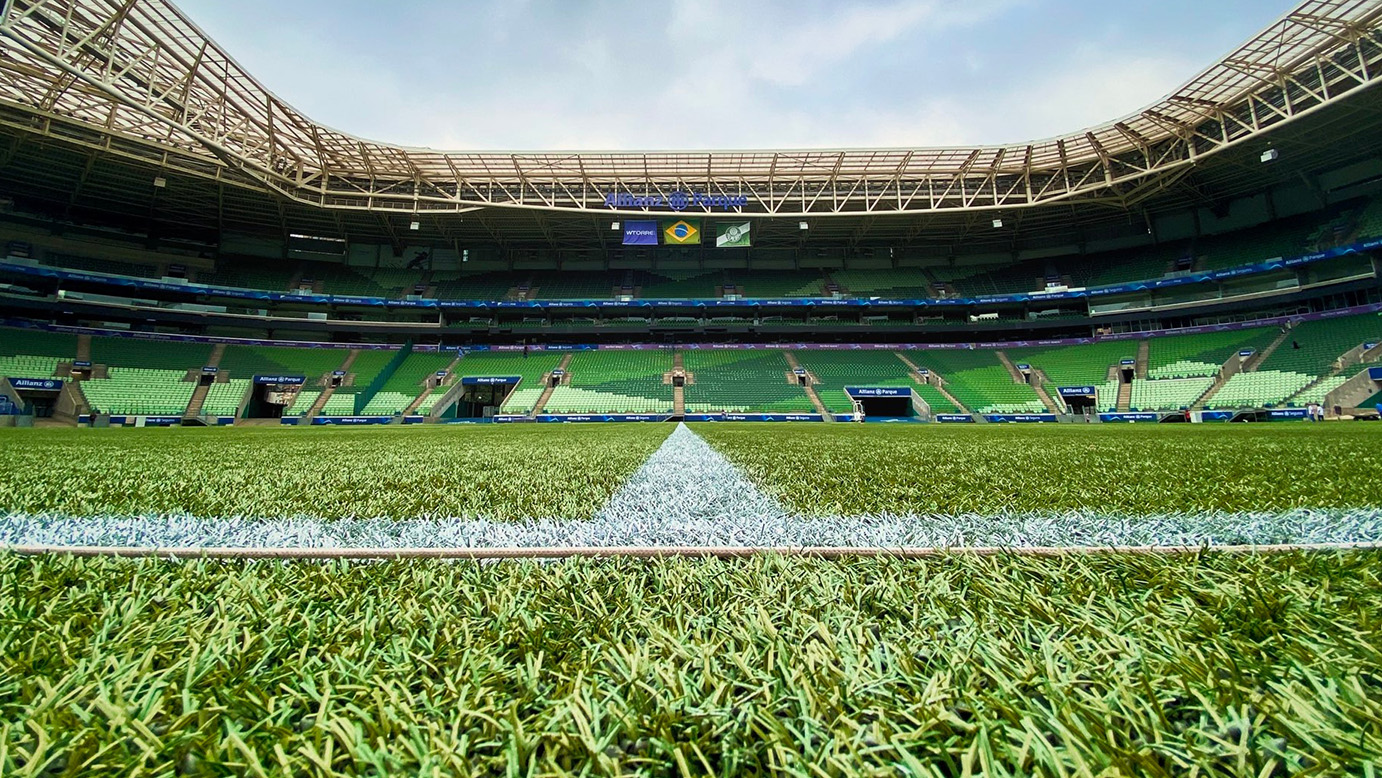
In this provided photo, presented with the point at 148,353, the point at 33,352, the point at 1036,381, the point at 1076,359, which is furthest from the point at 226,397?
the point at 1076,359

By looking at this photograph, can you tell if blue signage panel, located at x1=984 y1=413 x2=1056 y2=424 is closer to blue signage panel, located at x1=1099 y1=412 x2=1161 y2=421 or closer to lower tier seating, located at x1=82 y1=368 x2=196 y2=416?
blue signage panel, located at x1=1099 y1=412 x2=1161 y2=421

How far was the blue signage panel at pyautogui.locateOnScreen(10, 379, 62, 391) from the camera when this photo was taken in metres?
23.4

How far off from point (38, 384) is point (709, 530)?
1423 inches

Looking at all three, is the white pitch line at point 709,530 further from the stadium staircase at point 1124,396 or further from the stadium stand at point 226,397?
the stadium stand at point 226,397

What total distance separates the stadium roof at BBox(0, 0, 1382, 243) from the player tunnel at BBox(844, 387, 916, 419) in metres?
9.45

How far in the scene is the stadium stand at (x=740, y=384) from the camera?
2825 centimetres

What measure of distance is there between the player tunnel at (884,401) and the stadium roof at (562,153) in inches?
372

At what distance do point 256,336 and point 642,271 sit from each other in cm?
2391

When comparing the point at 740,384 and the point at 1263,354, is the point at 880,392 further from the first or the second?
the point at 1263,354

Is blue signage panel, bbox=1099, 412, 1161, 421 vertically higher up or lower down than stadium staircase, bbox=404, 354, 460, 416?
higher up

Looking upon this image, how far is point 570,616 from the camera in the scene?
971 mm

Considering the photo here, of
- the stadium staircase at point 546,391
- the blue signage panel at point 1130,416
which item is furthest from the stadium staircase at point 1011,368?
the stadium staircase at point 546,391

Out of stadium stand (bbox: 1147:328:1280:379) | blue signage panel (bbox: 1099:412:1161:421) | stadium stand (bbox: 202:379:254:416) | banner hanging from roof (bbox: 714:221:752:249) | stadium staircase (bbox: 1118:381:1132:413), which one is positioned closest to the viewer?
blue signage panel (bbox: 1099:412:1161:421)

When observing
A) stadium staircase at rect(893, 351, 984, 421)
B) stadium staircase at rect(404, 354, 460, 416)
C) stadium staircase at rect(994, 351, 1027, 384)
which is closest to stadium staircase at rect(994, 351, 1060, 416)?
stadium staircase at rect(994, 351, 1027, 384)
